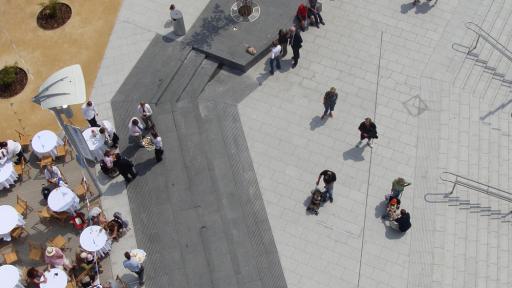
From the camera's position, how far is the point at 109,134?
71.3 ft

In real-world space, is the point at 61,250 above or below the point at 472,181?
below

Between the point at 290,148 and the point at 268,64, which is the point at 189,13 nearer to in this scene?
the point at 268,64

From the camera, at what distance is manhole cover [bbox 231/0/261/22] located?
997 inches

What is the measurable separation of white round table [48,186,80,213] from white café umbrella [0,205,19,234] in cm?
122

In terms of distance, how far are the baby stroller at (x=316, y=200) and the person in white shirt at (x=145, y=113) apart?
6788 mm

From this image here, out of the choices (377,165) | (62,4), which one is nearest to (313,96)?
(377,165)

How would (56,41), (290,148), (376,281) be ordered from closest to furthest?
(376,281) < (290,148) < (56,41)

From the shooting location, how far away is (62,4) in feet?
84.2

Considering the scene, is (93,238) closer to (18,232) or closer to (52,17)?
(18,232)

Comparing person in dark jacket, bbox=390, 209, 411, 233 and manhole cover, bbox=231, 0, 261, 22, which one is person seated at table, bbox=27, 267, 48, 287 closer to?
person in dark jacket, bbox=390, 209, 411, 233

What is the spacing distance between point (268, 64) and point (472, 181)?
9573 millimetres

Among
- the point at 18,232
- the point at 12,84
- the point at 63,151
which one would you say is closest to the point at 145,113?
the point at 63,151

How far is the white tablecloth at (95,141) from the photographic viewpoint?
21.3m

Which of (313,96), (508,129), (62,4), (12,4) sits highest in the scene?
(508,129)
